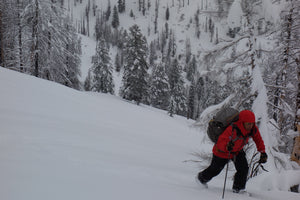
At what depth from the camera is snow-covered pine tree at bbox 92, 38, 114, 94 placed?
3353cm

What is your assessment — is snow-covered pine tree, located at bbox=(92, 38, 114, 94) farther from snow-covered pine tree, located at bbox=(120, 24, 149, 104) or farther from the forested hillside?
snow-covered pine tree, located at bbox=(120, 24, 149, 104)

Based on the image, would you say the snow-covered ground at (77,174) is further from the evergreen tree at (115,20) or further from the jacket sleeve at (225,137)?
the evergreen tree at (115,20)

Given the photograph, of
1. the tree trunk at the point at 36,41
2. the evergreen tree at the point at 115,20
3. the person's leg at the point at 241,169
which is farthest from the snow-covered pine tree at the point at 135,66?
the evergreen tree at the point at 115,20

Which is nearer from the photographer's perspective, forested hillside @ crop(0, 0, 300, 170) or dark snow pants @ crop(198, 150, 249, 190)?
dark snow pants @ crop(198, 150, 249, 190)

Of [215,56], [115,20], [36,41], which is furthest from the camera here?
[115,20]

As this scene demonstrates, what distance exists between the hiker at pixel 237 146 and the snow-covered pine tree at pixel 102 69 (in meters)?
32.1

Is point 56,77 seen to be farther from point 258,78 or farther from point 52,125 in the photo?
point 258,78

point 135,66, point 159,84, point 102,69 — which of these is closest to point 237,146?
point 135,66

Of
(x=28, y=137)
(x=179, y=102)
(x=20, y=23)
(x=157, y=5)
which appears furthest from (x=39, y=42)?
(x=157, y=5)

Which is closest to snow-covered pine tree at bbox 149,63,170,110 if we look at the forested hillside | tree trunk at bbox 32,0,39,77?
the forested hillside

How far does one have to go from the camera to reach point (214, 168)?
3.43 meters

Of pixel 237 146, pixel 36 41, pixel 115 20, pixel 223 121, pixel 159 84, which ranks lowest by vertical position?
pixel 159 84

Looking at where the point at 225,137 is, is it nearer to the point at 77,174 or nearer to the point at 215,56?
the point at 77,174

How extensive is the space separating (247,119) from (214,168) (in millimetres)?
1022
